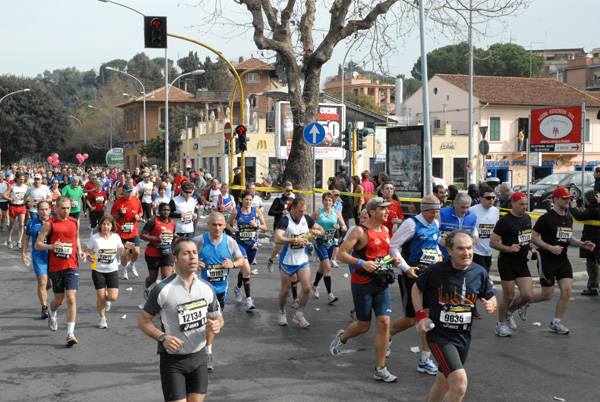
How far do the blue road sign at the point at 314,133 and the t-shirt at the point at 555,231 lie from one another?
31.1ft

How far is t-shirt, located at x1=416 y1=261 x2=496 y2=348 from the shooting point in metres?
5.26

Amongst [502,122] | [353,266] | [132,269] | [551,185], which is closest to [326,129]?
[551,185]

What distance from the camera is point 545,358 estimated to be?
7566 millimetres

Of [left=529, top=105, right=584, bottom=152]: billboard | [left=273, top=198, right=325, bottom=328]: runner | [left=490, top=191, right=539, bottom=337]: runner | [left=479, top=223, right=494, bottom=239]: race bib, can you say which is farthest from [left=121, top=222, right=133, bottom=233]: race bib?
[left=529, top=105, right=584, bottom=152]: billboard

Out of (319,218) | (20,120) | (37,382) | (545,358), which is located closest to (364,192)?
(319,218)

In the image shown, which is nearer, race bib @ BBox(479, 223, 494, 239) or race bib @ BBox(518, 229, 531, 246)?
race bib @ BBox(518, 229, 531, 246)

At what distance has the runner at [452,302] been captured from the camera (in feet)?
17.1

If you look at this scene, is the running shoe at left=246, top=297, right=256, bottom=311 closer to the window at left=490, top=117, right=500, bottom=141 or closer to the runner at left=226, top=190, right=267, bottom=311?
the runner at left=226, top=190, right=267, bottom=311

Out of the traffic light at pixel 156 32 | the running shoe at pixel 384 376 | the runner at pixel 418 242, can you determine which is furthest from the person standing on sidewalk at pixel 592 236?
the traffic light at pixel 156 32

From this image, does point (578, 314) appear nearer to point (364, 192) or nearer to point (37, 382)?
point (37, 382)

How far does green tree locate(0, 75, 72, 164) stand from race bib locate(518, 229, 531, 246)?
7203cm

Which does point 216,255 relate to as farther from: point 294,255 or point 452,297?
point 452,297

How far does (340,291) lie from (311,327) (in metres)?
2.78

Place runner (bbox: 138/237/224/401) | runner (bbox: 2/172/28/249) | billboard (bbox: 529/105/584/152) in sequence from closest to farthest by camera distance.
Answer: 1. runner (bbox: 138/237/224/401)
2. billboard (bbox: 529/105/584/152)
3. runner (bbox: 2/172/28/249)
